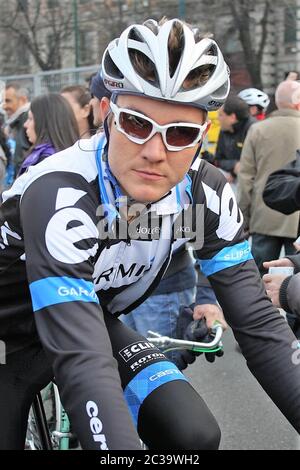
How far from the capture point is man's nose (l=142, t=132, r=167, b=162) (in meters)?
1.73

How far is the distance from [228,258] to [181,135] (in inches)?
20.1

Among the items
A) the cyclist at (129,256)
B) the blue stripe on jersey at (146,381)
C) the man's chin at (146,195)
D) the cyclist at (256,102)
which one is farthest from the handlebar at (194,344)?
the cyclist at (256,102)

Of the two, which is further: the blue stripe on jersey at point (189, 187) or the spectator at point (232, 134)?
the spectator at point (232, 134)

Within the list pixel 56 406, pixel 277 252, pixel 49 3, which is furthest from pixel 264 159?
pixel 49 3

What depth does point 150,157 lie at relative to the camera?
5.72 ft

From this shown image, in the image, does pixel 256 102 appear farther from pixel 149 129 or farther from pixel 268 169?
pixel 149 129

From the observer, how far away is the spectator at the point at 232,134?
7012 mm

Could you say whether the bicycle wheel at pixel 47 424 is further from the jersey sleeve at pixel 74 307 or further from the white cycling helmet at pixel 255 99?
the white cycling helmet at pixel 255 99

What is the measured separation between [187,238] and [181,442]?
65 centimetres

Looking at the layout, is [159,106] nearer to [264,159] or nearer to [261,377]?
[261,377]

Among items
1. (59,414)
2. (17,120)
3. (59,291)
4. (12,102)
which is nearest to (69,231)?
(59,291)

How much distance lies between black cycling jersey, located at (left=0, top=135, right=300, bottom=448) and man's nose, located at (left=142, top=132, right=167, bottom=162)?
16cm

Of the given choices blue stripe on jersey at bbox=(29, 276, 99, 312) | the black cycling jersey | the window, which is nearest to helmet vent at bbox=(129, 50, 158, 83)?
the black cycling jersey

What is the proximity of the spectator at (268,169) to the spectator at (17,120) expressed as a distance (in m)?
2.08
